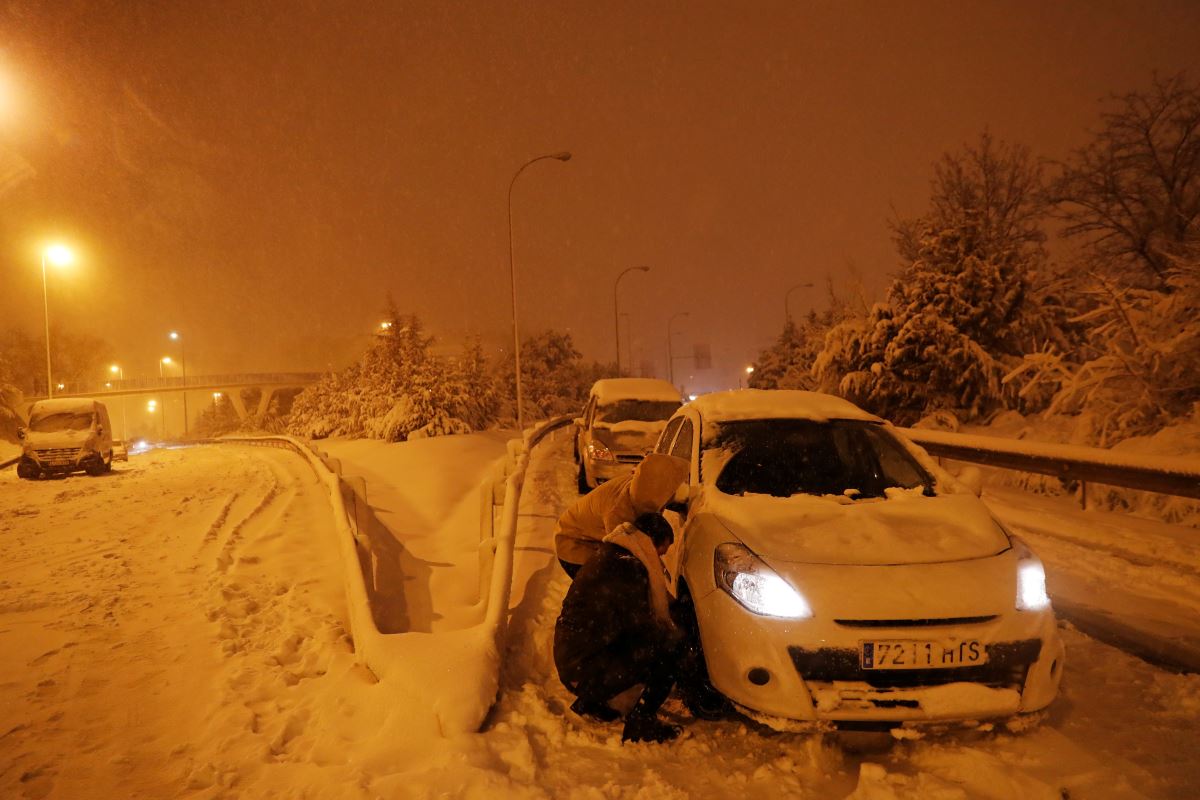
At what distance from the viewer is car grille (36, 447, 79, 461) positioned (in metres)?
18.2

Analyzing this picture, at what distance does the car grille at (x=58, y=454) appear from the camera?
59.7ft

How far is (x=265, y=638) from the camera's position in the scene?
503cm

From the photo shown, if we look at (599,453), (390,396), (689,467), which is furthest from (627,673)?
(390,396)

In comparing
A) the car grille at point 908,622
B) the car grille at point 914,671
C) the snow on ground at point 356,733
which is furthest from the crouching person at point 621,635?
the car grille at point 908,622

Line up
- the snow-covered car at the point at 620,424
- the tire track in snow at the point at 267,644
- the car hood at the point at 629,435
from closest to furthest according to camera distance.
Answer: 1. the tire track in snow at the point at 267,644
2. the snow-covered car at the point at 620,424
3. the car hood at the point at 629,435

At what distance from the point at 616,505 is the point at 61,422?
20.4 m

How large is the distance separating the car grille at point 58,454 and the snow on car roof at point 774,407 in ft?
60.5

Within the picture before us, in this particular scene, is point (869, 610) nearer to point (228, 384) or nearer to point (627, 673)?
point (627, 673)

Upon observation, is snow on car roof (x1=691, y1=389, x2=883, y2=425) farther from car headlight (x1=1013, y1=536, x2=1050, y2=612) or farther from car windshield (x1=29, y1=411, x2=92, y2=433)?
car windshield (x1=29, y1=411, x2=92, y2=433)

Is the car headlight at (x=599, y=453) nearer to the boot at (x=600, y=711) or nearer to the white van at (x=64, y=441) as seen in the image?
the boot at (x=600, y=711)

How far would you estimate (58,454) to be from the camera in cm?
1827

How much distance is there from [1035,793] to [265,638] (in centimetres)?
450

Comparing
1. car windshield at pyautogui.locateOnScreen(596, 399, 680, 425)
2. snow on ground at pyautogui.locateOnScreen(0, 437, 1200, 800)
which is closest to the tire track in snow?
snow on ground at pyautogui.locateOnScreen(0, 437, 1200, 800)

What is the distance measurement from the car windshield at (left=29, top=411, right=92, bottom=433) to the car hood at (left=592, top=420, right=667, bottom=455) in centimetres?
1537
